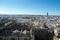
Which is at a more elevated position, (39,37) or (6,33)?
(6,33)

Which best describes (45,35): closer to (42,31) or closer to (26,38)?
(42,31)

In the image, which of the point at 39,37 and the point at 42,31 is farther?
the point at 42,31

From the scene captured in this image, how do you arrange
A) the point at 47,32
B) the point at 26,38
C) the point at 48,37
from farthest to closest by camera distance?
the point at 47,32 < the point at 48,37 < the point at 26,38

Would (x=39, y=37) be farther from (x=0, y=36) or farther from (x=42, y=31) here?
(x=0, y=36)

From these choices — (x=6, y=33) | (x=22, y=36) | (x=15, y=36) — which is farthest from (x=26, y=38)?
(x=6, y=33)

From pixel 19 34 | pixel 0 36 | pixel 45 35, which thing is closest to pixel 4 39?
pixel 0 36

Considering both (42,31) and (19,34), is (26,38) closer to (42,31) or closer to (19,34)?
(19,34)

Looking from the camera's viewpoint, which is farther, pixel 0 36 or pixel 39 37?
pixel 39 37

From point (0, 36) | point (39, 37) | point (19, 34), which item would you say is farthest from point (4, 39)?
point (39, 37)

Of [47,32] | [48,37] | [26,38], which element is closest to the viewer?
[26,38]
